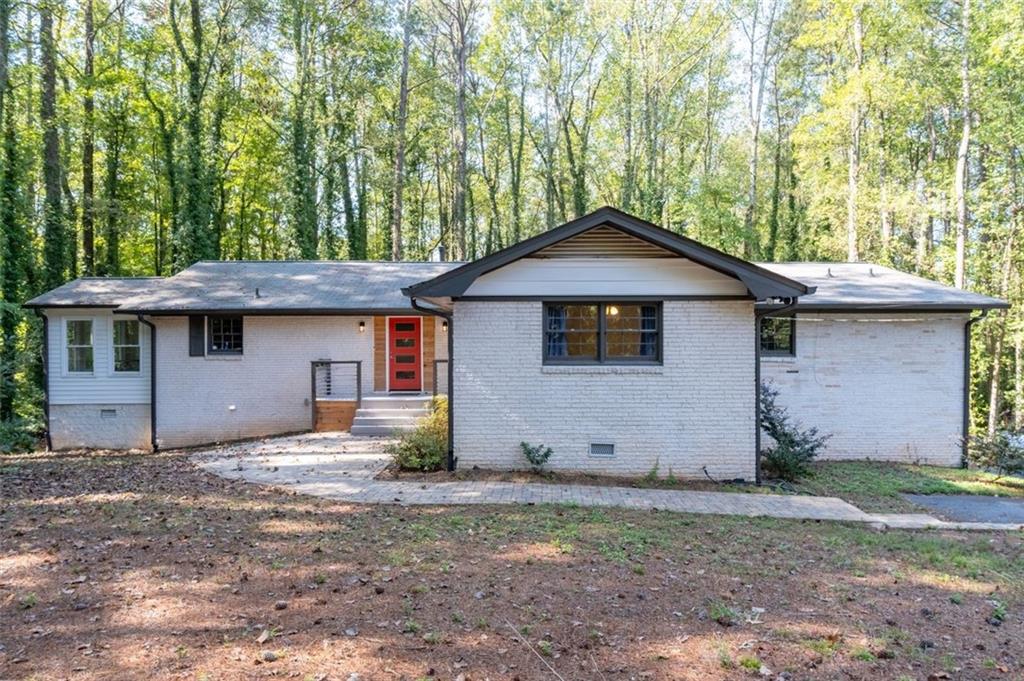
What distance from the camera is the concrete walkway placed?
24.1 ft

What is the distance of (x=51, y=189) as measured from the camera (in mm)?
18609

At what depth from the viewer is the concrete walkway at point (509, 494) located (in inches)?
289

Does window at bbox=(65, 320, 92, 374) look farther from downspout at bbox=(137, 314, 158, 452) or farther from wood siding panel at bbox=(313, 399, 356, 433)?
wood siding panel at bbox=(313, 399, 356, 433)

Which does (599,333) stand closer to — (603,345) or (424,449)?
(603,345)

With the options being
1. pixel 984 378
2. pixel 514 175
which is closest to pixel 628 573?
pixel 984 378

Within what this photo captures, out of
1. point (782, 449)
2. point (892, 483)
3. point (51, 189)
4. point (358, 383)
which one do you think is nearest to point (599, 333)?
point (782, 449)

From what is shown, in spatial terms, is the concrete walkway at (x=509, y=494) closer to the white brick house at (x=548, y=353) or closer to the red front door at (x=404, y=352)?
the white brick house at (x=548, y=353)

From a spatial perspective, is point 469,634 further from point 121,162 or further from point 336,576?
point 121,162

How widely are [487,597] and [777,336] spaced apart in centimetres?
958

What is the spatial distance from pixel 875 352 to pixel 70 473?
14.1m

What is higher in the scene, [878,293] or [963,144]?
[963,144]

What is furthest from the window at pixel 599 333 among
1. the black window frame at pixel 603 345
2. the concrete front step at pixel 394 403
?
the concrete front step at pixel 394 403

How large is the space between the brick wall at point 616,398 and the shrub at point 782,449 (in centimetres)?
74

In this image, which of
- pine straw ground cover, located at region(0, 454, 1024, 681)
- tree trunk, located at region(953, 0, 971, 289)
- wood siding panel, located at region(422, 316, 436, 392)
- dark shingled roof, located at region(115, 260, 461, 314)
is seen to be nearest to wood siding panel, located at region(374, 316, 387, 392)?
dark shingled roof, located at region(115, 260, 461, 314)
